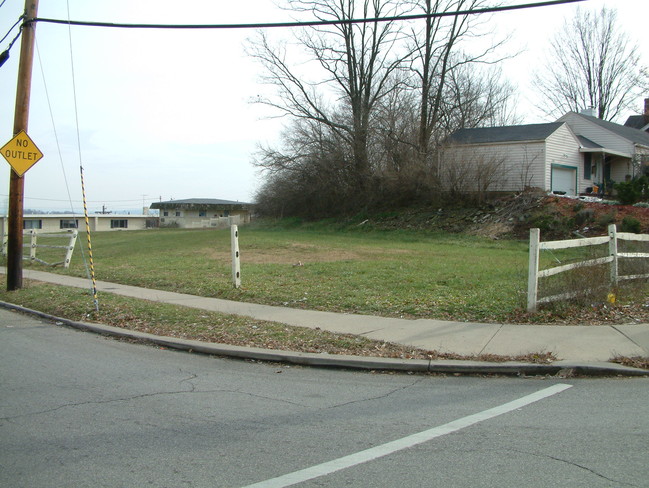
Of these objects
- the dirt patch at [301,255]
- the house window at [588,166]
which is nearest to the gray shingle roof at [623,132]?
the house window at [588,166]

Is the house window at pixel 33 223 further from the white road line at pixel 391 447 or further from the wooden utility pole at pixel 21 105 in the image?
the white road line at pixel 391 447

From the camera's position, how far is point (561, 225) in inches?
968

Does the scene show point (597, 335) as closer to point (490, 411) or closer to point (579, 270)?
point (579, 270)

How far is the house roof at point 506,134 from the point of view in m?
31.6

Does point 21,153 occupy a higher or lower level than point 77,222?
higher

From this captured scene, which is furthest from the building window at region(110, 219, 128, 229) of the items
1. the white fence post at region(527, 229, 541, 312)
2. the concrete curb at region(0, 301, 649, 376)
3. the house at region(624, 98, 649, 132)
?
the white fence post at region(527, 229, 541, 312)

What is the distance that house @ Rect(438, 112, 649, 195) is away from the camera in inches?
1209

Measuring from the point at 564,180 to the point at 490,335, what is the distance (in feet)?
92.3

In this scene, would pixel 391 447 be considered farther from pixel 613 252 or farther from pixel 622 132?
pixel 622 132

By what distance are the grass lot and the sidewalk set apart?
579 mm

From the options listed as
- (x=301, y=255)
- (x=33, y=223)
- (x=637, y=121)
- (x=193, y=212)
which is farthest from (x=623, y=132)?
(x=33, y=223)

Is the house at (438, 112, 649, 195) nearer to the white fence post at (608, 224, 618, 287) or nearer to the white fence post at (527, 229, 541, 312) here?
the white fence post at (608, 224, 618, 287)

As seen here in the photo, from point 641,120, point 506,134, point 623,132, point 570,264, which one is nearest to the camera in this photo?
point 570,264

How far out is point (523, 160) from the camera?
3119 centimetres
